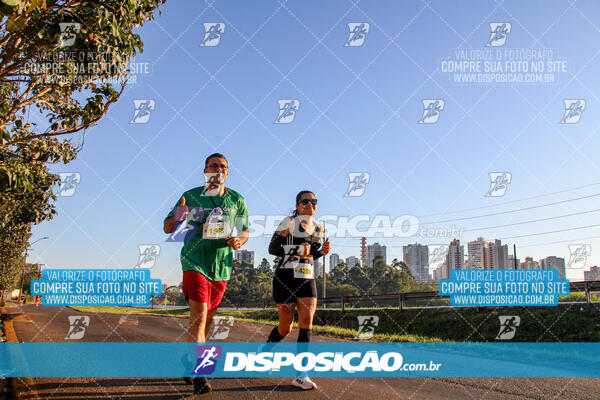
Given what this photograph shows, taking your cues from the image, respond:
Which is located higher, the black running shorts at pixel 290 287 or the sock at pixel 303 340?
the black running shorts at pixel 290 287

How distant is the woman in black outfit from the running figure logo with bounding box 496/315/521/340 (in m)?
12.7

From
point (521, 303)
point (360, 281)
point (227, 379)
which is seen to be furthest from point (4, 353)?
point (360, 281)

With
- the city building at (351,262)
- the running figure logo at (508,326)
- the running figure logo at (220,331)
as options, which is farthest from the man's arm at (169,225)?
the city building at (351,262)

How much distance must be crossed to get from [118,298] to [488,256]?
52.9m

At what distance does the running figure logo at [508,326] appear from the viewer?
1578 cm

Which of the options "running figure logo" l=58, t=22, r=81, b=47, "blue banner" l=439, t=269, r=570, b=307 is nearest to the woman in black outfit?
"running figure logo" l=58, t=22, r=81, b=47

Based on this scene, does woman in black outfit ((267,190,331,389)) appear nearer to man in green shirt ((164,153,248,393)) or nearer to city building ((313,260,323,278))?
city building ((313,260,323,278))

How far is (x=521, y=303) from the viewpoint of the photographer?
1605 centimetres

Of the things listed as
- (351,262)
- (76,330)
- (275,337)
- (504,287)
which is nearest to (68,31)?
(275,337)

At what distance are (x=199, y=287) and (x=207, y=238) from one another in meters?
0.50

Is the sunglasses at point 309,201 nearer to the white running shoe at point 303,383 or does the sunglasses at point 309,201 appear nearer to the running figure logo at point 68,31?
the white running shoe at point 303,383

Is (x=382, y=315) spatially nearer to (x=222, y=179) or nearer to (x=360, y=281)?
(x=222, y=179)

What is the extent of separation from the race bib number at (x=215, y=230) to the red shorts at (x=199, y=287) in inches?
15.7

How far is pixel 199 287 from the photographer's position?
4621 mm
